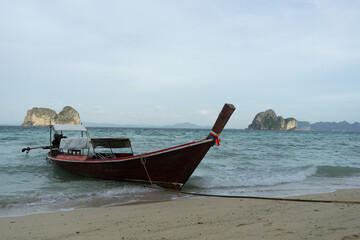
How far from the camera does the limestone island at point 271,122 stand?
15138cm

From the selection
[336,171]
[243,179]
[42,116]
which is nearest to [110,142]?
[243,179]

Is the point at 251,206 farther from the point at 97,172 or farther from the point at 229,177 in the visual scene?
the point at 97,172

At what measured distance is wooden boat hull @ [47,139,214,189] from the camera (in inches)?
305

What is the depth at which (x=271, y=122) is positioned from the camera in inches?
5974

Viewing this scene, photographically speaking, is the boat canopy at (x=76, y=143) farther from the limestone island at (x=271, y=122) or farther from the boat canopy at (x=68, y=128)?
the limestone island at (x=271, y=122)

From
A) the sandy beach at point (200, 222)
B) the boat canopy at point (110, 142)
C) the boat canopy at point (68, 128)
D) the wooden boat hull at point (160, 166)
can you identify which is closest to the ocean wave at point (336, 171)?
the wooden boat hull at point (160, 166)

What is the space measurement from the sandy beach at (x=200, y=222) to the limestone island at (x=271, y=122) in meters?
151

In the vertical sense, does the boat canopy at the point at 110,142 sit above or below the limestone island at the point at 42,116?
below

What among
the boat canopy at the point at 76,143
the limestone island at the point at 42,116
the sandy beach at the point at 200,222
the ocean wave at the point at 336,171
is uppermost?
the limestone island at the point at 42,116

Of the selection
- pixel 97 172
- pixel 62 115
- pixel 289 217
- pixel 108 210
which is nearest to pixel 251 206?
pixel 289 217

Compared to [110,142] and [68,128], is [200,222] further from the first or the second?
[68,128]

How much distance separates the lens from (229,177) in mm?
11078

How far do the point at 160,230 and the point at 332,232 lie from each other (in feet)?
7.89

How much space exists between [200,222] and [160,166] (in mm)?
3817
